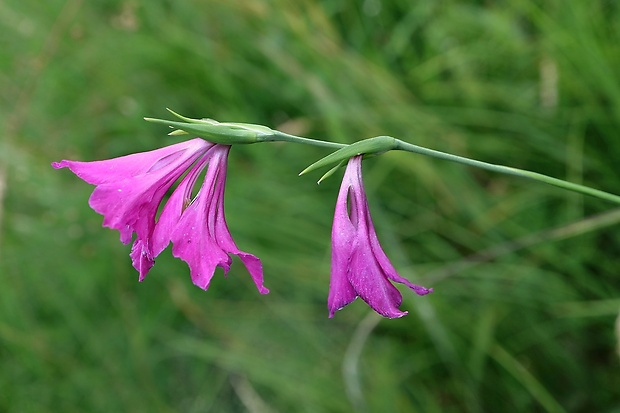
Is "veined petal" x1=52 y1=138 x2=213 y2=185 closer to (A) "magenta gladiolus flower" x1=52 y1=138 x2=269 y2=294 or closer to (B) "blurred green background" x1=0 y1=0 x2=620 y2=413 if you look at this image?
(A) "magenta gladiolus flower" x1=52 y1=138 x2=269 y2=294

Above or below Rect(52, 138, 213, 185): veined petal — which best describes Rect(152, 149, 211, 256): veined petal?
below

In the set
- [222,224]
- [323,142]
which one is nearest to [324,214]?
[222,224]

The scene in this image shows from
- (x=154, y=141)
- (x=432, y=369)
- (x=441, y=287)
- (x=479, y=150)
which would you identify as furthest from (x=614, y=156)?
(x=154, y=141)

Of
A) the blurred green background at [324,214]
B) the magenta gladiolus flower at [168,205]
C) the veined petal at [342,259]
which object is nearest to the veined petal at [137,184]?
the magenta gladiolus flower at [168,205]

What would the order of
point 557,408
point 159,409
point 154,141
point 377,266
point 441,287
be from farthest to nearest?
point 154,141 < point 159,409 < point 441,287 < point 557,408 < point 377,266

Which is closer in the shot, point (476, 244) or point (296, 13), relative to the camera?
point (476, 244)

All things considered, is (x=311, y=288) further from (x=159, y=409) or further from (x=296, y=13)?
(x=296, y=13)

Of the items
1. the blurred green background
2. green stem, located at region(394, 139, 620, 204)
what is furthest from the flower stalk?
the blurred green background
